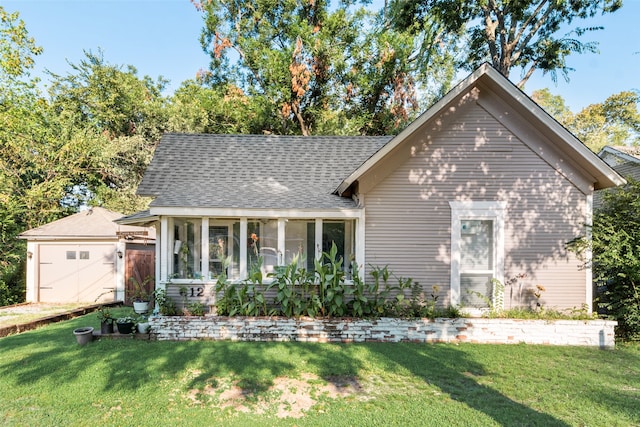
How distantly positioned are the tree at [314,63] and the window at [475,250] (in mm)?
12883

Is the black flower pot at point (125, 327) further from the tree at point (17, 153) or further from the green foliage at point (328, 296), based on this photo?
the tree at point (17, 153)

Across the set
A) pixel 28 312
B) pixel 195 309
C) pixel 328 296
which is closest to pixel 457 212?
pixel 328 296

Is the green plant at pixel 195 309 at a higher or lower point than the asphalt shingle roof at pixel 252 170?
lower

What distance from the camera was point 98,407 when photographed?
14.9 feet

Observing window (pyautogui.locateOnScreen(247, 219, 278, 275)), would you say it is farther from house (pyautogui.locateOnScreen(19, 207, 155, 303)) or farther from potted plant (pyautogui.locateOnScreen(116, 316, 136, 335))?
house (pyautogui.locateOnScreen(19, 207, 155, 303))

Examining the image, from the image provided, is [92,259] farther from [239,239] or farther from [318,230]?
[318,230]

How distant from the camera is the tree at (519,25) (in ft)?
54.3

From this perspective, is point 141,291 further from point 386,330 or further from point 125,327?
point 386,330

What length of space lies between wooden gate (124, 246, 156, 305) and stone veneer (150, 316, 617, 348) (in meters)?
5.88

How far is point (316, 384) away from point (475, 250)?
4.98 metres

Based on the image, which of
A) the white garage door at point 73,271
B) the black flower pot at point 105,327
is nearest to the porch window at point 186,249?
the black flower pot at point 105,327

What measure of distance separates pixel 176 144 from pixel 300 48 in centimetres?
1171

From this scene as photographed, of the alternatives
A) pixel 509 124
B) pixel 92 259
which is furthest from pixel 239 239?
pixel 92 259

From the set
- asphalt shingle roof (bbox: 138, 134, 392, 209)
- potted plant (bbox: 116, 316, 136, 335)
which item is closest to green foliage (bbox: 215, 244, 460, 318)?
asphalt shingle roof (bbox: 138, 134, 392, 209)
